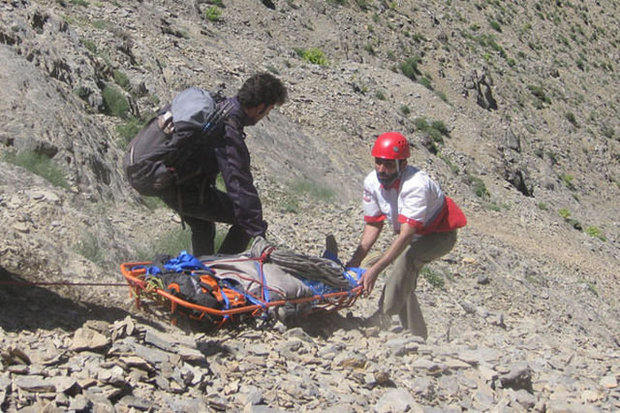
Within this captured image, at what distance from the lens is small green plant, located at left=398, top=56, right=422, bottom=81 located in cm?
2833

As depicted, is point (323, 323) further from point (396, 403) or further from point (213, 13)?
point (213, 13)

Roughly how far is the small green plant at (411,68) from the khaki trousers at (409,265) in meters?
22.6

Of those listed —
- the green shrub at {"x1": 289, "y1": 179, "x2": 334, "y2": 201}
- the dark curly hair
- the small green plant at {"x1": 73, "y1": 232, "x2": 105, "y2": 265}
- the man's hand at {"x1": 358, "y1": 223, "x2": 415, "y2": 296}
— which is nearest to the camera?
the dark curly hair

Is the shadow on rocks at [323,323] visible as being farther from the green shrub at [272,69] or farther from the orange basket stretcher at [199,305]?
the green shrub at [272,69]

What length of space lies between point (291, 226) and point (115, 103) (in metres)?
3.11

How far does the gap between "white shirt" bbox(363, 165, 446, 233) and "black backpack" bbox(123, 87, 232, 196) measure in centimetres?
152

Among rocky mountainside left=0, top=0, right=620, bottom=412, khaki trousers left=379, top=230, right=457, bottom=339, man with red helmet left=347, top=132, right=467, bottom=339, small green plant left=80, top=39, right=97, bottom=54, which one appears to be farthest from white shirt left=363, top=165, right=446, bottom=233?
small green plant left=80, top=39, right=97, bottom=54

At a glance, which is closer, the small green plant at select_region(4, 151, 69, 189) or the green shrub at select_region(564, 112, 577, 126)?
the small green plant at select_region(4, 151, 69, 189)

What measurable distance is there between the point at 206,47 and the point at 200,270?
44.6 ft

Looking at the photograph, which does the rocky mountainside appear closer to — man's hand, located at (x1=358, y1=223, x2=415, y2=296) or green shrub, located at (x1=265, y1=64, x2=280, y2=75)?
green shrub, located at (x1=265, y1=64, x2=280, y2=75)

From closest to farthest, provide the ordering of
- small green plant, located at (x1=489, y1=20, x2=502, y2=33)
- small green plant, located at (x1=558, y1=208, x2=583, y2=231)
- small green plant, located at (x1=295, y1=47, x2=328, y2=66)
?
small green plant, located at (x1=558, y1=208, x2=583, y2=231) < small green plant, located at (x1=295, y1=47, x2=328, y2=66) < small green plant, located at (x1=489, y1=20, x2=502, y2=33)

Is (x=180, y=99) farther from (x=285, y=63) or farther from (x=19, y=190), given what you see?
(x=285, y=63)

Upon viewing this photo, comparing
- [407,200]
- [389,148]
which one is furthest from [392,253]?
[389,148]

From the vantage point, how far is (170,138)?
527 cm
